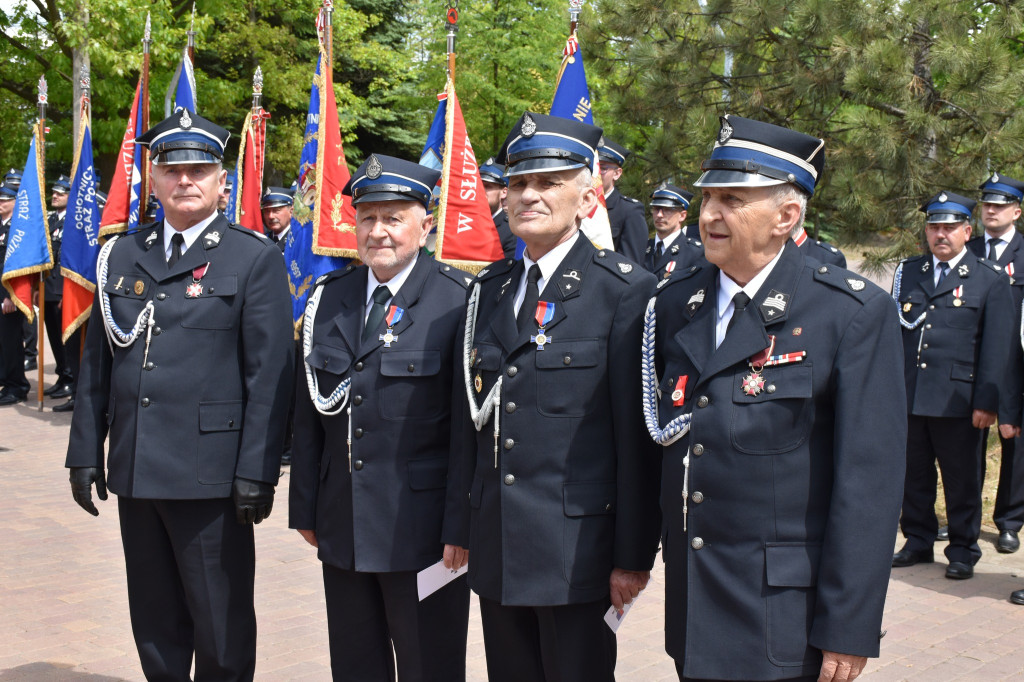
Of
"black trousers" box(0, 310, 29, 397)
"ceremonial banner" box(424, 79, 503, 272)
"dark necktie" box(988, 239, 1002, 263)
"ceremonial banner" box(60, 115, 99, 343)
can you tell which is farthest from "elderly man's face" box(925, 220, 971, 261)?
"black trousers" box(0, 310, 29, 397)

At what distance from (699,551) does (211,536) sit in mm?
2019

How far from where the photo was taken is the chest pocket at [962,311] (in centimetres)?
652

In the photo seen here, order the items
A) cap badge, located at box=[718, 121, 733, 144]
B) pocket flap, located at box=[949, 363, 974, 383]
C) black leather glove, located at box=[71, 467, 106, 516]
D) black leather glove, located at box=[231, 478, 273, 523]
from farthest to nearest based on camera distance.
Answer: pocket flap, located at box=[949, 363, 974, 383] < black leather glove, located at box=[71, 467, 106, 516] < black leather glove, located at box=[231, 478, 273, 523] < cap badge, located at box=[718, 121, 733, 144]

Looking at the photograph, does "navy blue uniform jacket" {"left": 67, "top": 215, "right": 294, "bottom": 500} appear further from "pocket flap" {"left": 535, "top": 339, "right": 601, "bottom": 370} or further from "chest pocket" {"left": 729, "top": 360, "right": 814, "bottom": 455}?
"chest pocket" {"left": 729, "top": 360, "right": 814, "bottom": 455}

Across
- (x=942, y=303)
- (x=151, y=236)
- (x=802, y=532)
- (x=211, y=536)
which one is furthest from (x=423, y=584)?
(x=942, y=303)

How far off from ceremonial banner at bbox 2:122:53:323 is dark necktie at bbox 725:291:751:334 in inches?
393

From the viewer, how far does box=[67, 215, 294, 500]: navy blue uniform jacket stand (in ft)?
12.6

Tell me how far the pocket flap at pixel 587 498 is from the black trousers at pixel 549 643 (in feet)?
0.95

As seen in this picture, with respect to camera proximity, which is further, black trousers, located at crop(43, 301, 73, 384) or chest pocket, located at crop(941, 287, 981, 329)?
black trousers, located at crop(43, 301, 73, 384)

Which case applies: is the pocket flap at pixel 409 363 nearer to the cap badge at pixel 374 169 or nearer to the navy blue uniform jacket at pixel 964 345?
the cap badge at pixel 374 169

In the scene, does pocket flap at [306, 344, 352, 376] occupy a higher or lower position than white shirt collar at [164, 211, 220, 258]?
lower

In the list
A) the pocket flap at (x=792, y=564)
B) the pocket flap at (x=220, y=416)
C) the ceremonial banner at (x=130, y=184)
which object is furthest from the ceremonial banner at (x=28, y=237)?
the pocket flap at (x=792, y=564)

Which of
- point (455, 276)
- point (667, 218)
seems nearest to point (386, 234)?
point (455, 276)

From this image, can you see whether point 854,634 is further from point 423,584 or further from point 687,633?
point 423,584
